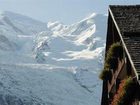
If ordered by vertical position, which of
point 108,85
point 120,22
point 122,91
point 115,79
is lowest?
point 108,85

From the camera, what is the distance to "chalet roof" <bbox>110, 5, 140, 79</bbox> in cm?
1537

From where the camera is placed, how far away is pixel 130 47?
15.6 metres

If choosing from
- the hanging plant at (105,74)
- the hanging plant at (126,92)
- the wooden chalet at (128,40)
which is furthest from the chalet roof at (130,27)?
the hanging plant at (105,74)

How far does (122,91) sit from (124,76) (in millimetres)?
1462

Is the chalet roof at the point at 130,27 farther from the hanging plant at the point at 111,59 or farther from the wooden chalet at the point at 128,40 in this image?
the hanging plant at the point at 111,59

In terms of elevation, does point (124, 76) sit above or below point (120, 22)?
below

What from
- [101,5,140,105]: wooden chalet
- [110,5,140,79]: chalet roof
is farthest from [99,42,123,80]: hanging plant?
[110,5,140,79]: chalet roof

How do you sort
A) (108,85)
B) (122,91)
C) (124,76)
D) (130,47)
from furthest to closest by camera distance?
(108,85)
(124,76)
(122,91)
(130,47)

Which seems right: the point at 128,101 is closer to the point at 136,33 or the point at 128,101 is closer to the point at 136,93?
the point at 136,93

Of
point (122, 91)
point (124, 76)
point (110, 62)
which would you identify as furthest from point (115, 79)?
point (122, 91)

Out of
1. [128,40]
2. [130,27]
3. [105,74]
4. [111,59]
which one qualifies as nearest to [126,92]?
[128,40]

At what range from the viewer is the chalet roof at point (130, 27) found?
1537 centimetres

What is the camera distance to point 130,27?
1662 cm

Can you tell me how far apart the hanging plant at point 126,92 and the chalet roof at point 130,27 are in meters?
1.04
